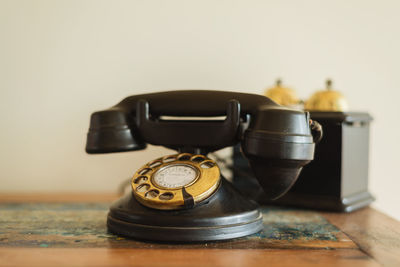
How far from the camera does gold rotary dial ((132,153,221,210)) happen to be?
678mm

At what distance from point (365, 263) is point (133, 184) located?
42 centimetres

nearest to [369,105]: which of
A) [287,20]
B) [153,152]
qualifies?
[287,20]

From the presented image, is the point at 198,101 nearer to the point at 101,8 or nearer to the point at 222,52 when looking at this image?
the point at 222,52

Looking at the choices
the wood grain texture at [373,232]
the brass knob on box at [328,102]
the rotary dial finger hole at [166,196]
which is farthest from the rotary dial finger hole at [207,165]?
the brass knob on box at [328,102]

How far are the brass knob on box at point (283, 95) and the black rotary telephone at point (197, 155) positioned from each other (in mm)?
287

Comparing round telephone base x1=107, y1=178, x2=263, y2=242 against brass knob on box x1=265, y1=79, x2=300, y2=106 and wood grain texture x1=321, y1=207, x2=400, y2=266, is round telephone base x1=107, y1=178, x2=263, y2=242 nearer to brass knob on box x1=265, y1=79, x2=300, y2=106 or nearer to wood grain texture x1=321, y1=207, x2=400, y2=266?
wood grain texture x1=321, y1=207, x2=400, y2=266

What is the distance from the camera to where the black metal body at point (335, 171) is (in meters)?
0.96

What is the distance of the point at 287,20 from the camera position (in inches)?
49.4

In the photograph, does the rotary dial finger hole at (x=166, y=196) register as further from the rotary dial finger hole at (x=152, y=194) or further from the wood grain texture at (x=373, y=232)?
the wood grain texture at (x=373, y=232)

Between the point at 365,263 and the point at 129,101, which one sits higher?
the point at 129,101

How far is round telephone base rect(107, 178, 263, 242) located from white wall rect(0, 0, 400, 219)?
540 mm

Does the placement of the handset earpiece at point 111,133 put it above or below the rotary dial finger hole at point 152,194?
above

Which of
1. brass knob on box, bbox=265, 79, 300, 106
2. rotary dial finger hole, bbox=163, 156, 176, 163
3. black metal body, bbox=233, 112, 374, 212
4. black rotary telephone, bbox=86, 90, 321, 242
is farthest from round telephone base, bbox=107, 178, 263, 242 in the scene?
brass knob on box, bbox=265, 79, 300, 106

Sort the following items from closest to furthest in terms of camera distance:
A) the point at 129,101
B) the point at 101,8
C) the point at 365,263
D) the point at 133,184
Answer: the point at 365,263
the point at 133,184
the point at 129,101
the point at 101,8
